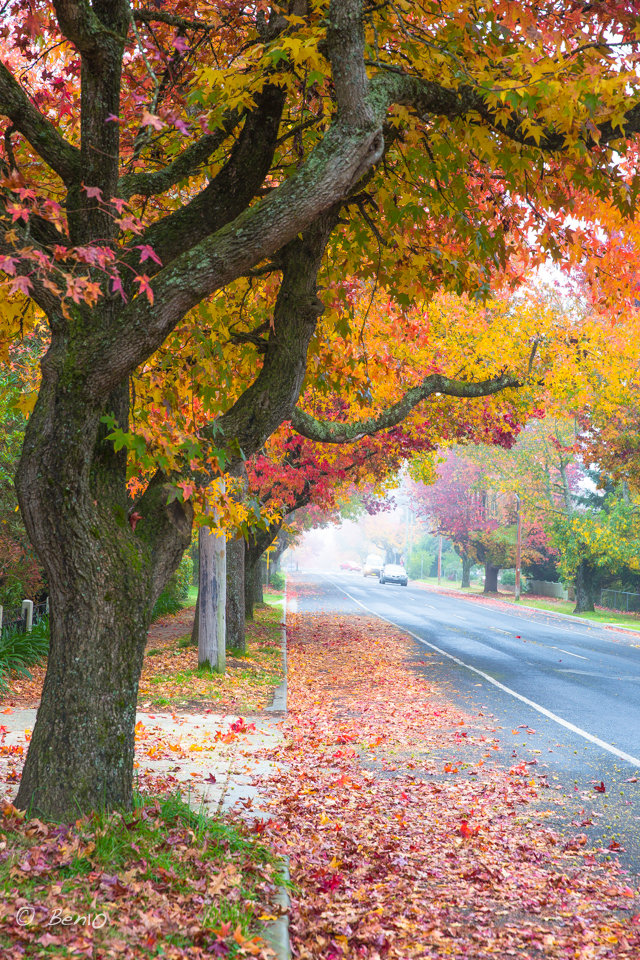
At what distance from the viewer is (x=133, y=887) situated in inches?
154

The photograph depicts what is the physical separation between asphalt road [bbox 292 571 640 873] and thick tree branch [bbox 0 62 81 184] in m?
6.04

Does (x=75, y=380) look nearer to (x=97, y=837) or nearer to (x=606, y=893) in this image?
(x=97, y=837)

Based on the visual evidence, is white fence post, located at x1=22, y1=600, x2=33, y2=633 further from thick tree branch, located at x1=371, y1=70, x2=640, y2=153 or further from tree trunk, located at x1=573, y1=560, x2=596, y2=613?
tree trunk, located at x1=573, y1=560, x2=596, y2=613

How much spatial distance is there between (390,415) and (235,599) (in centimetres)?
474

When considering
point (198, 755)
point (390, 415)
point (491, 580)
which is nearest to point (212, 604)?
point (390, 415)

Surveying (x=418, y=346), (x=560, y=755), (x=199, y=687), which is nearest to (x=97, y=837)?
(x=560, y=755)

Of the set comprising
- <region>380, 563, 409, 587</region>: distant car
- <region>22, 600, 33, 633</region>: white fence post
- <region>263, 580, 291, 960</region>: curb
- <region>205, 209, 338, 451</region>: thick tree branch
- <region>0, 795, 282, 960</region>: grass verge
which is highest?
<region>205, 209, 338, 451</region>: thick tree branch

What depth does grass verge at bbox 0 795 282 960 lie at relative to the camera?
341cm

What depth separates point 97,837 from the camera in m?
4.36

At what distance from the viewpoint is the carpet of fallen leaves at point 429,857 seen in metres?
4.21

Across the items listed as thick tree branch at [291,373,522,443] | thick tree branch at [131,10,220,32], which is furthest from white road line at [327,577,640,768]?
thick tree branch at [131,10,220,32]

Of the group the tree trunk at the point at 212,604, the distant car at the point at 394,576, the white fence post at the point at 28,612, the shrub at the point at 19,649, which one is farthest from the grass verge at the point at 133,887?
the distant car at the point at 394,576

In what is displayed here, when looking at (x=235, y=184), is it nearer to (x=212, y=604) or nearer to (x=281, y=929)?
(x=281, y=929)

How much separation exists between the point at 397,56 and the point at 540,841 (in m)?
6.02
